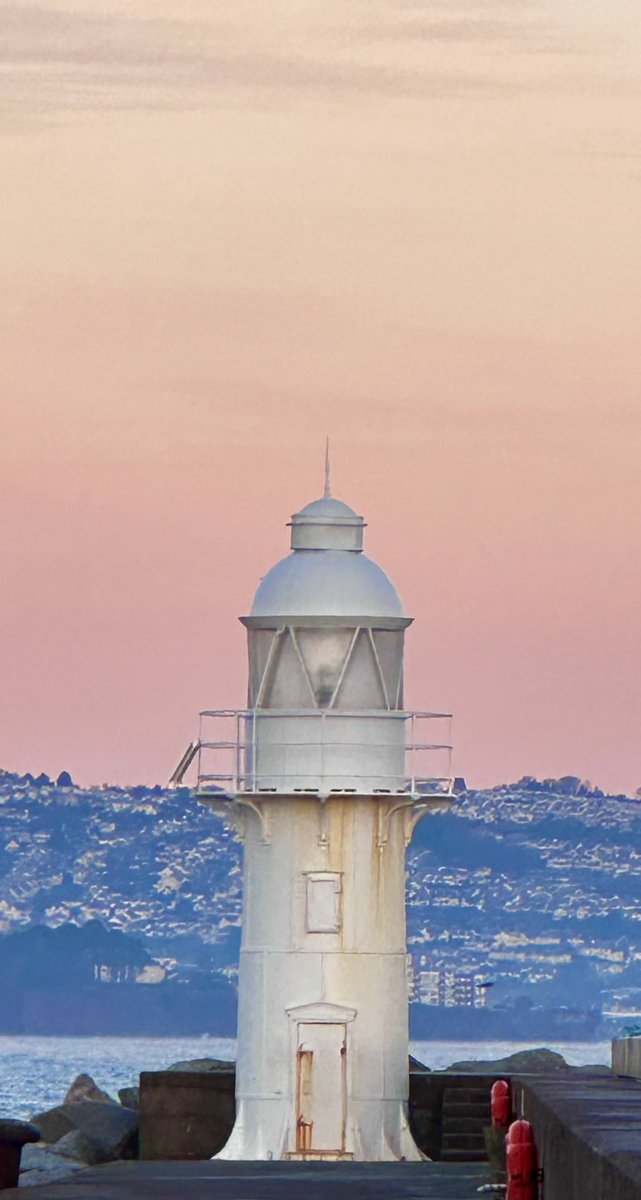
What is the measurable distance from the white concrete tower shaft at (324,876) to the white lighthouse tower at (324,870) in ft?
0.05

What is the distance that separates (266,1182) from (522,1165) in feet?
25.4

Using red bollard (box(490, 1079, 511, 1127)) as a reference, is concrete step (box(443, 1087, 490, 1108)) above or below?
above

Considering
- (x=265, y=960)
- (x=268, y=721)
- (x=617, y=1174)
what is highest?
(x=268, y=721)

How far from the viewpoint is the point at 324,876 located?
30969 millimetres

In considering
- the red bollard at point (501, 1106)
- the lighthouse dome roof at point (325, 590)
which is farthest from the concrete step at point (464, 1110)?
the red bollard at point (501, 1106)

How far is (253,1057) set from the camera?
31.2 meters

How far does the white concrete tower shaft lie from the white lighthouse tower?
0.01 m

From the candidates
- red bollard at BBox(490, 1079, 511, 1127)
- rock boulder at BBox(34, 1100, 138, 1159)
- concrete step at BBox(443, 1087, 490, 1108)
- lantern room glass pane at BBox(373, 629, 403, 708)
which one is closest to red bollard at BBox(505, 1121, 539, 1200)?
red bollard at BBox(490, 1079, 511, 1127)

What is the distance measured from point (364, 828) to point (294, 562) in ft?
8.98

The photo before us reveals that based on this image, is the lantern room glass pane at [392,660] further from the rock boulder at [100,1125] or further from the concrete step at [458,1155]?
the rock boulder at [100,1125]

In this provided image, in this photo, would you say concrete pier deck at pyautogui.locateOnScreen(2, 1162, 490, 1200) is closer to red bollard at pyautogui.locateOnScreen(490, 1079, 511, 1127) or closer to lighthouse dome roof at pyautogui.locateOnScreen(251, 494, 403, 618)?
red bollard at pyautogui.locateOnScreen(490, 1079, 511, 1127)

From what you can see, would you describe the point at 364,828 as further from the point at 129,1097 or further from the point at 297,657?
the point at 129,1097

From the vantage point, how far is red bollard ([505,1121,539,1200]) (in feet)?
55.8

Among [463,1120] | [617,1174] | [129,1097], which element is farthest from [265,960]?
[617,1174]
